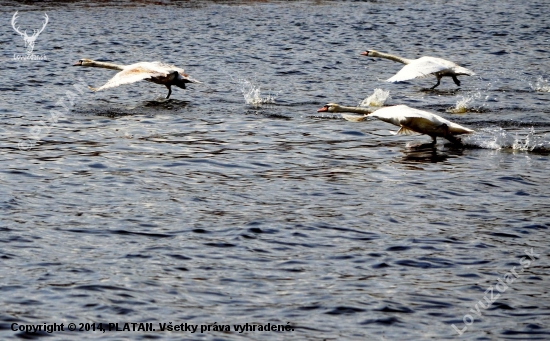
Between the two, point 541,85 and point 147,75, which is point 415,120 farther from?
point 541,85

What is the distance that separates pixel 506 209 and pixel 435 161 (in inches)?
134

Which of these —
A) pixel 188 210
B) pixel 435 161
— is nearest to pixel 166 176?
pixel 188 210

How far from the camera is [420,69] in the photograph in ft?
70.4

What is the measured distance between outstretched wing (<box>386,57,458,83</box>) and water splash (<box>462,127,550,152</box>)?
2649 millimetres

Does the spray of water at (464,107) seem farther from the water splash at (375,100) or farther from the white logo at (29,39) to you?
the white logo at (29,39)

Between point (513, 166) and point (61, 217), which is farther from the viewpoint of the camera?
point (513, 166)

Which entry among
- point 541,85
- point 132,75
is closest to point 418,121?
point 132,75

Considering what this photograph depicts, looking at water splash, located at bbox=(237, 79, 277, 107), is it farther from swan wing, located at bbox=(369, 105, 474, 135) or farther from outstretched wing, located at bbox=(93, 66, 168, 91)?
swan wing, located at bbox=(369, 105, 474, 135)

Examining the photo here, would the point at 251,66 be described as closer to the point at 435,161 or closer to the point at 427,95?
the point at 427,95

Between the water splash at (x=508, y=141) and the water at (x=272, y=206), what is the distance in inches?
2.2

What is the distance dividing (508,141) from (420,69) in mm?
4051

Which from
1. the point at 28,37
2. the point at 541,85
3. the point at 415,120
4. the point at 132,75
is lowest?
the point at 28,37

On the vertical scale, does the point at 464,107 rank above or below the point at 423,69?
below

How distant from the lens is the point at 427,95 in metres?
24.3
